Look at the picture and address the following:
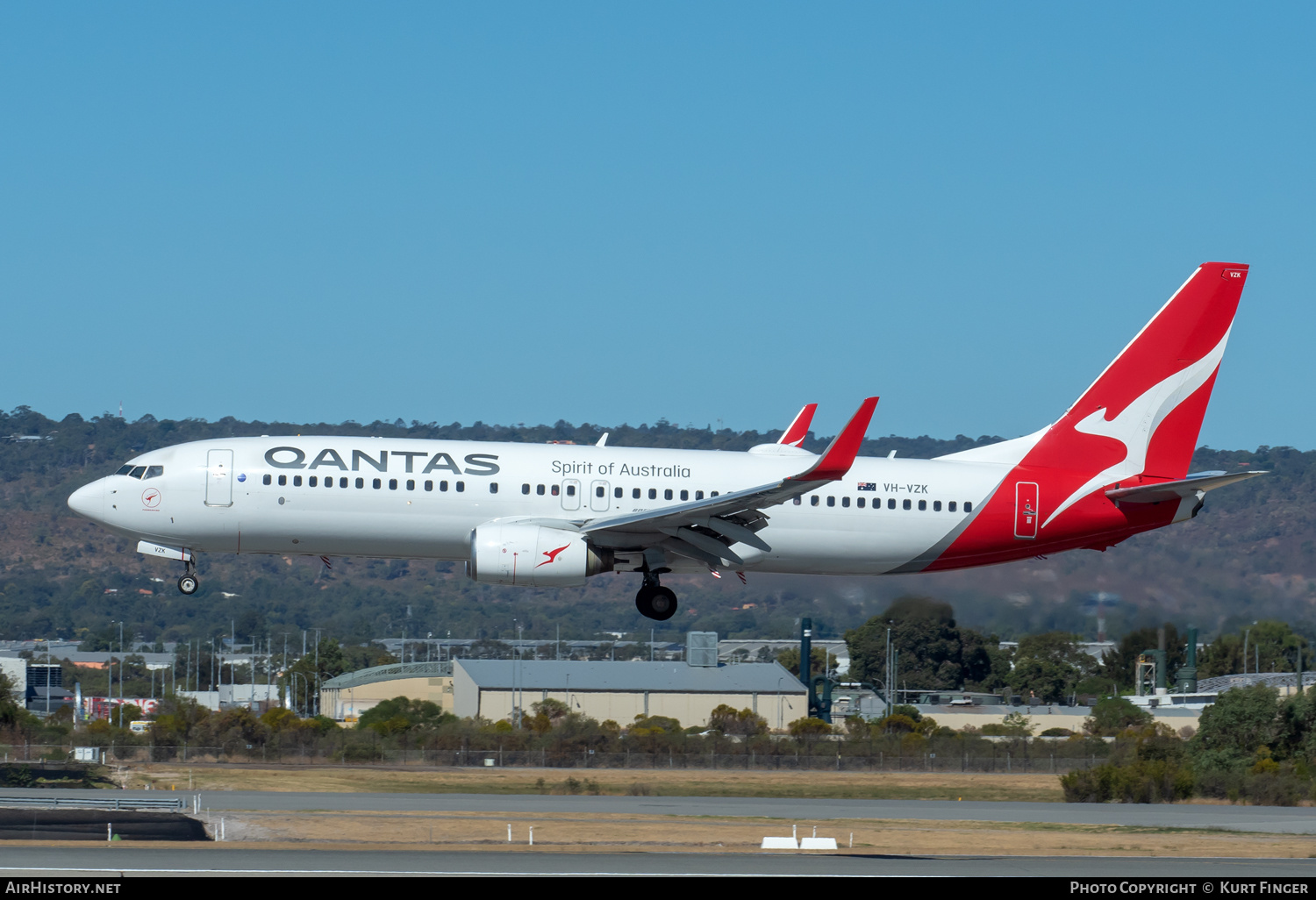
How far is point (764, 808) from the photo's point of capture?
46.5 meters

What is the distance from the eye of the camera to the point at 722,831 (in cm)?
3719

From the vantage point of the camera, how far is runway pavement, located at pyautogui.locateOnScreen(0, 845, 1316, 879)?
2581 centimetres

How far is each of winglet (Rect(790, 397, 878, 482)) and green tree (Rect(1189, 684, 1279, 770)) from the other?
35.3 m

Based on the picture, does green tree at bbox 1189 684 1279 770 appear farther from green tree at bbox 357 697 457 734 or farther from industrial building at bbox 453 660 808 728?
green tree at bbox 357 697 457 734

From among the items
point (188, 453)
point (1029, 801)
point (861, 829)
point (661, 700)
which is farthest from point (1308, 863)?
point (661, 700)

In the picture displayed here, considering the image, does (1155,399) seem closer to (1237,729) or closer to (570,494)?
(570,494)

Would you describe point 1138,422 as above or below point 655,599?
above

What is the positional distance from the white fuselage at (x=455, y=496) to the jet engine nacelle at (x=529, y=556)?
0.78 metres

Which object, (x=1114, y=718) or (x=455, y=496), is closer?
(x=455, y=496)

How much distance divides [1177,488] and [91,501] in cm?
2435

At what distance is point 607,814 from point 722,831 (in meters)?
5.31

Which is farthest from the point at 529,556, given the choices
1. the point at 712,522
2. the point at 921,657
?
the point at 921,657

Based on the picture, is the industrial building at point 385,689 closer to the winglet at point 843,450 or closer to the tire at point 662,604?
the tire at point 662,604

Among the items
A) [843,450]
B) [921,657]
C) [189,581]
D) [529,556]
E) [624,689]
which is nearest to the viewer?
[843,450]
